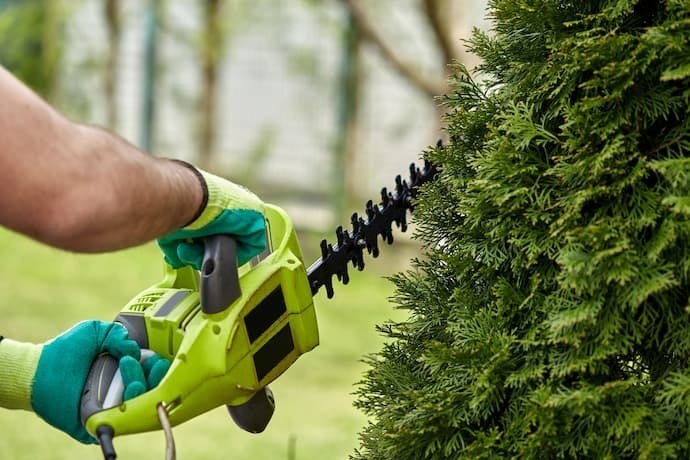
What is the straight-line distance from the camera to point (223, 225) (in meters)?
1.91

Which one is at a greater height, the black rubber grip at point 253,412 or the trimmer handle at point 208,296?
the trimmer handle at point 208,296

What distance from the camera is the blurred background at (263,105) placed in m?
6.50

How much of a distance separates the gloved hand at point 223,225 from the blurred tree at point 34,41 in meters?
7.93

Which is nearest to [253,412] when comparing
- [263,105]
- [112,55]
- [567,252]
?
[567,252]

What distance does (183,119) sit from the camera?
897 cm

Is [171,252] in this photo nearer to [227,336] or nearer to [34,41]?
[227,336]

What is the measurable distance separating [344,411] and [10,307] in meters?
2.57

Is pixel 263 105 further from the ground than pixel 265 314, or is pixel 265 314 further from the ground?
pixel 263 105

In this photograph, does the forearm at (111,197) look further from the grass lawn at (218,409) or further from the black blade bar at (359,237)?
the grass lawn at (218,409)

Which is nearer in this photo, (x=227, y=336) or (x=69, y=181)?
(x=69, y=181)

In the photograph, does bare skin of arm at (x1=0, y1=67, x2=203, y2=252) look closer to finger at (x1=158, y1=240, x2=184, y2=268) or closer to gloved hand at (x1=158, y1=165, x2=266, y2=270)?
gloved hand at (x1=158, y1=165, x2=266, y2=270)

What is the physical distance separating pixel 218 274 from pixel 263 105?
6.82 metres

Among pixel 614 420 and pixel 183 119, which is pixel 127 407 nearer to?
pixel 614 420

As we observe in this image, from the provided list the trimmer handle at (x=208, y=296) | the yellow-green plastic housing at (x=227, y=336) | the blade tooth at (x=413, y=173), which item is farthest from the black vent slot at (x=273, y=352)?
the blade tooth at (x=413, y=173)
